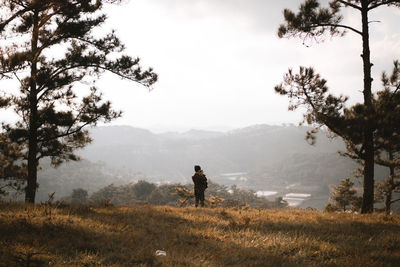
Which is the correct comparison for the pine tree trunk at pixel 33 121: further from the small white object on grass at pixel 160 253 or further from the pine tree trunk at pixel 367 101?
the pine tree trunk at pixel 367 101

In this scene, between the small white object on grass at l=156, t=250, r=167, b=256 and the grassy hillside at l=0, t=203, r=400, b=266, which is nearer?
the grassy hillside at l=0, t=203, r=400, b=266

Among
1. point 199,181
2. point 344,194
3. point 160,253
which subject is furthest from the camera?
point 344,194

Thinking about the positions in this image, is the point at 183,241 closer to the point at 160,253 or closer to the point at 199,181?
the point at 160,253

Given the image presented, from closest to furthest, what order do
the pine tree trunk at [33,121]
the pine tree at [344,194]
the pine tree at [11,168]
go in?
the pine tree trunk at [33,121] → the pine tree at [11,168] → the pine tree at [344,194]

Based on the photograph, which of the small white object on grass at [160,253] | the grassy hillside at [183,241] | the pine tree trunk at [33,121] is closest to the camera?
the grassy hillside at [183,241]

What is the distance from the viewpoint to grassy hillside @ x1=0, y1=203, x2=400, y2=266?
4.32 m

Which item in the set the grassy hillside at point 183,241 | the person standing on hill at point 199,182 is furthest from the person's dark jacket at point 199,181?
the grassy hillside at point 183,241

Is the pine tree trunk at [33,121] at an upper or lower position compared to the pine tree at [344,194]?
upper

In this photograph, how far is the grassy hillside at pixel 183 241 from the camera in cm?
432

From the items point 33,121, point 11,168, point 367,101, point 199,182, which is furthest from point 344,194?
point 11,168

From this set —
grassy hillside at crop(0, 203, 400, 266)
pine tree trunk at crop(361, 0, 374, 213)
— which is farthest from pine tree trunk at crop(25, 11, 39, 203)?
pine tree trunk at crop(361, 0, 374, 213)

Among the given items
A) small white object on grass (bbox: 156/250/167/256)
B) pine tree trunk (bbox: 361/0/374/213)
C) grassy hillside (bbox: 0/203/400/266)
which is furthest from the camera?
pine tree trunk (bbox: 361/0/374/213)

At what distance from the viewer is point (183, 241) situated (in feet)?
18.3

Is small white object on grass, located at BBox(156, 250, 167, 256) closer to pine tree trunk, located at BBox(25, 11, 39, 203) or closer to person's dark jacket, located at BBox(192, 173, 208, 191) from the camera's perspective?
person's dark jacket, located at BBox(192, 173, 208, 191)
